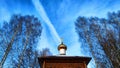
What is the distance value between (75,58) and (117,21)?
38.0ft

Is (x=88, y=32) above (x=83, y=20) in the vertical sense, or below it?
below

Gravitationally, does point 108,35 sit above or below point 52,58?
above

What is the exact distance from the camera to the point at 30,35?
20.2 m

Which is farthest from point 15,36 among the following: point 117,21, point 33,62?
point 117,21

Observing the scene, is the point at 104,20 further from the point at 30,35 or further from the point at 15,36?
the point at 15,36

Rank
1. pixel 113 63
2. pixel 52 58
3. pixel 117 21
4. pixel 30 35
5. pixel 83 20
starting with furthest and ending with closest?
pixel 83 20 < pixel 117 21 < pixel 30 35 < pixel 113 63 < pixel 52 58

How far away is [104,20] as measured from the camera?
22.8m

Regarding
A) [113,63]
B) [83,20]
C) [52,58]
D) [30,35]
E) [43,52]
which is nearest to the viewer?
[52,58]

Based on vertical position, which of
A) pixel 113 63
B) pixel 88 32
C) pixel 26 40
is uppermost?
pixel 88 32

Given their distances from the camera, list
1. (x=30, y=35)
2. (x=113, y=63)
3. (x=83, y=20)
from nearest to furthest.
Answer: (x=113, y=63), (x=30, y=35), (x=83, y=20)

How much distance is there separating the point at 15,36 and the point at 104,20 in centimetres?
1134

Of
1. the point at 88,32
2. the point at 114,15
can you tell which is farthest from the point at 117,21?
the point at 88,32

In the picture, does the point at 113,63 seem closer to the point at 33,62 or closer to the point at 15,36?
the point at 33,62

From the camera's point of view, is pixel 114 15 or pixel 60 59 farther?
pixel 114 15
